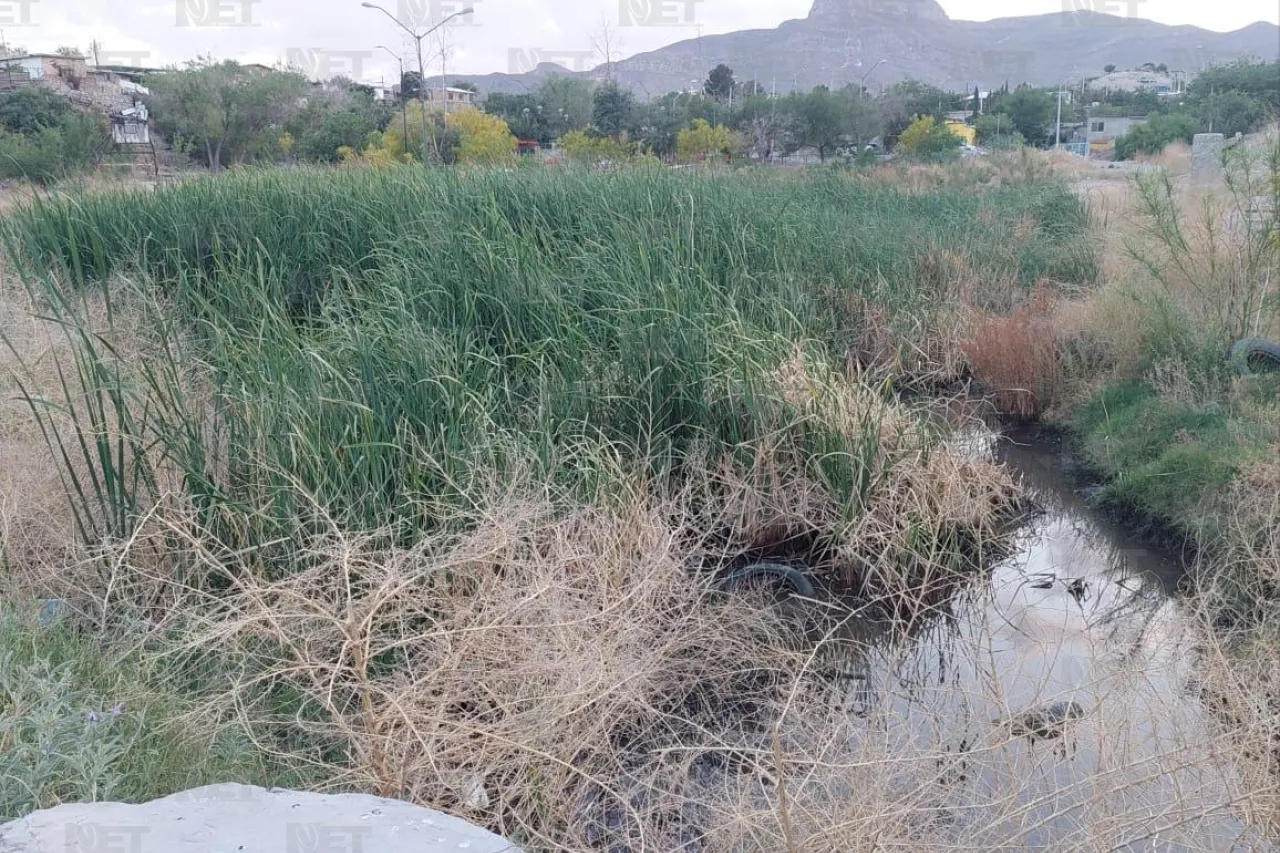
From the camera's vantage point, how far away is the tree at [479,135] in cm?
1694

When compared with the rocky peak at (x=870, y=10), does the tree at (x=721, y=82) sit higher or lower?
lower

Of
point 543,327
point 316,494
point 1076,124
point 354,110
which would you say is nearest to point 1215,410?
point 543,327

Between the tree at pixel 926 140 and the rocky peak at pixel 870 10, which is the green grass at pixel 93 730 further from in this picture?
the rocky peak at pixel 870 10

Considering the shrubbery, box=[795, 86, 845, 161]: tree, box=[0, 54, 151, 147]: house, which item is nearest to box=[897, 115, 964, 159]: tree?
box=[795, 86, 845, 161]: tree

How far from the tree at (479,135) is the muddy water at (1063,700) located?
12861mm

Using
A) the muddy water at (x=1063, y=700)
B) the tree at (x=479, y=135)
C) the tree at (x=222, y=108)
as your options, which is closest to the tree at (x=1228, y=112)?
the tree at (x=479, y=135)

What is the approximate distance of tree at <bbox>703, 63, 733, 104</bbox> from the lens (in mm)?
33781

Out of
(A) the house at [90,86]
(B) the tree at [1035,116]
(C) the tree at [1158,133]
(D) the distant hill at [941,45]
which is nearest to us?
(A) the house at [90,86]

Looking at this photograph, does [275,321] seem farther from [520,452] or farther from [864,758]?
[864,758]

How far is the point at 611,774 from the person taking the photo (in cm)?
294

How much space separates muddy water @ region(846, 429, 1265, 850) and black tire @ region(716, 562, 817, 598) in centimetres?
32

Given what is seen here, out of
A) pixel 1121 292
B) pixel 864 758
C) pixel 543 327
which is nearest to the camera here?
pixel 864 758

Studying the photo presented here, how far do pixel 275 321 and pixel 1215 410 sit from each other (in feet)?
16.1

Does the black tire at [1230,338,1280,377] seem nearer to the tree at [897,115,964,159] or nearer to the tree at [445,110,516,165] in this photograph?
the tree at [445,110,516,165]
